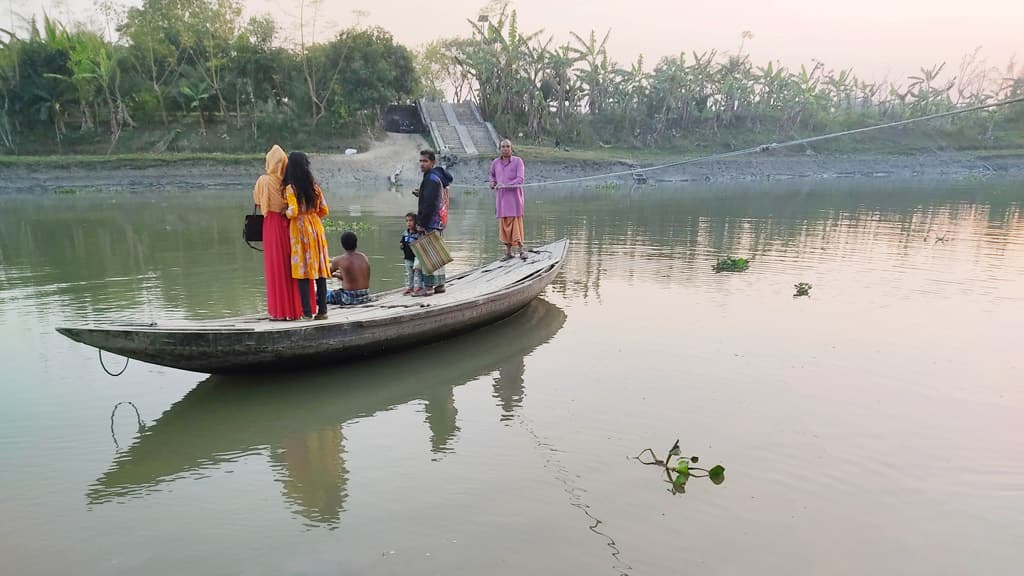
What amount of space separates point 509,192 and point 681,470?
514cm

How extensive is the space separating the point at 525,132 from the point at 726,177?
1067 centimetres

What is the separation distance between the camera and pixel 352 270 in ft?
18.9

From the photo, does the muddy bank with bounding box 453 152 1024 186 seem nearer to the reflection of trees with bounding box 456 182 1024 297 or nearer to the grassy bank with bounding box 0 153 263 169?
the reflection of trees with bounding box 456 182 1024 297

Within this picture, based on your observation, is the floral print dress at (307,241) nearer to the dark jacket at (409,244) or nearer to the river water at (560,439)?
the river water at (560,439)

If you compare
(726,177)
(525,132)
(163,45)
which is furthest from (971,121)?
(163,45)

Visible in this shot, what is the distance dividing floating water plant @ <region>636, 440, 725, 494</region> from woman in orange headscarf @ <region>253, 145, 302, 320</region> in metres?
2.85

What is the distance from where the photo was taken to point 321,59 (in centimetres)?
3023

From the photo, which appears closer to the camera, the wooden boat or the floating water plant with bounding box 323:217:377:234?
the wooden boat

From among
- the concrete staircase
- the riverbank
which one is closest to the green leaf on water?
the riverbank

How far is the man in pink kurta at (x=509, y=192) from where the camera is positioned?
7801 mm

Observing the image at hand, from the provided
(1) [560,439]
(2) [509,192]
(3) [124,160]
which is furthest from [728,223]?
(3) [124,160]

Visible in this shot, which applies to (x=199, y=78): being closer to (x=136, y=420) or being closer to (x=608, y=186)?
(x=608, y=186)

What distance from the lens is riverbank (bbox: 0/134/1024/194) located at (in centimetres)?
2394

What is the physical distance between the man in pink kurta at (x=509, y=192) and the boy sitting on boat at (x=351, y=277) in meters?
2.36
